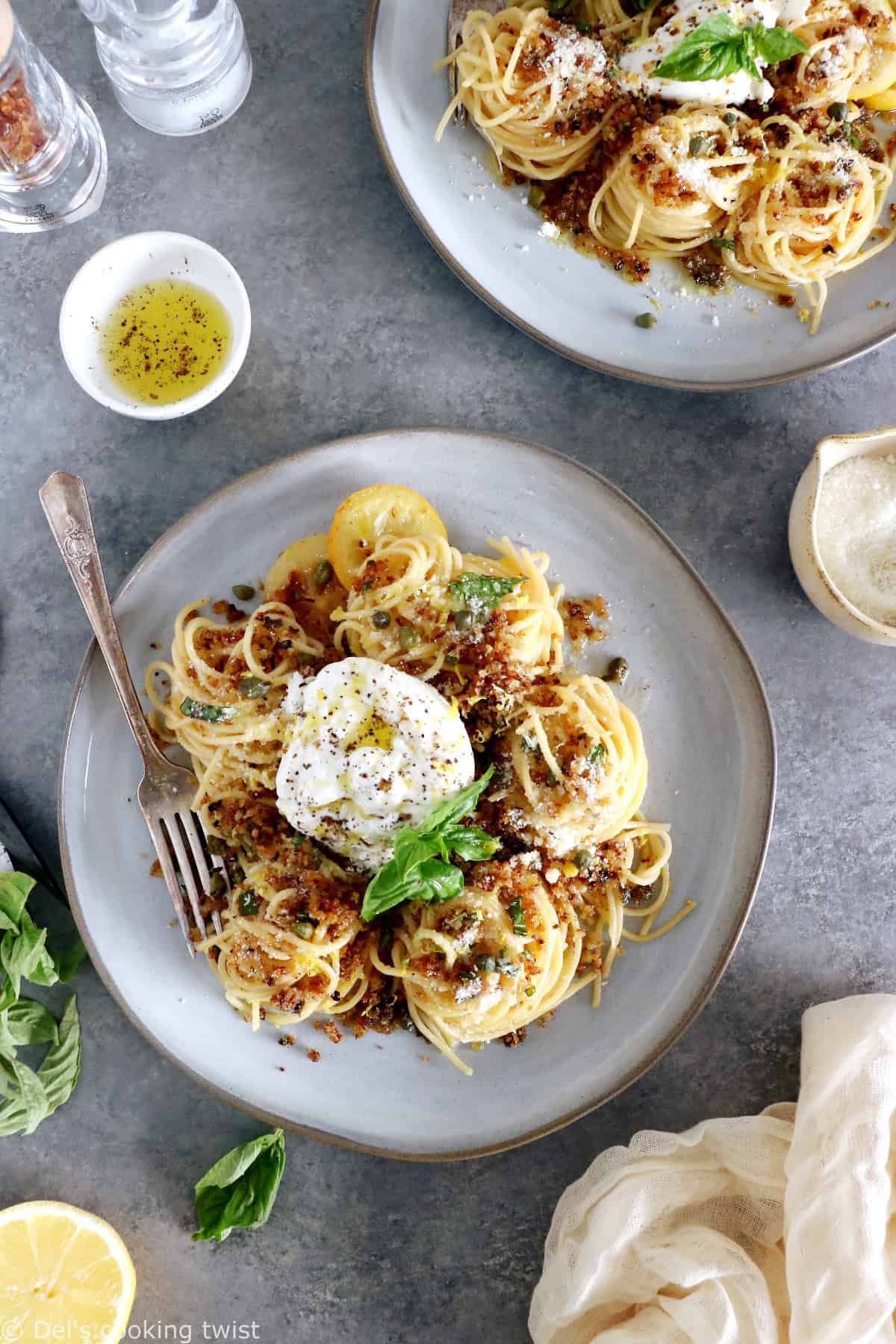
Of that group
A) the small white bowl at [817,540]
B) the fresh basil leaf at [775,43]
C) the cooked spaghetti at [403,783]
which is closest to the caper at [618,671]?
the cooked spaghetti at [403,783]

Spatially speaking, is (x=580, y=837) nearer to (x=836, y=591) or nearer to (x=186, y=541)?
(x=836, y=591)

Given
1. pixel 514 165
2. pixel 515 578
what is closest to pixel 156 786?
pixel 515 578

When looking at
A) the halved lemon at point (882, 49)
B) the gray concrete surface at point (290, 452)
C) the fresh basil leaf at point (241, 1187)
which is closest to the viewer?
the halved lemon at point (882, 49)

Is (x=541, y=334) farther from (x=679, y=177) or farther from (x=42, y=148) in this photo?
(x=42, y=148)

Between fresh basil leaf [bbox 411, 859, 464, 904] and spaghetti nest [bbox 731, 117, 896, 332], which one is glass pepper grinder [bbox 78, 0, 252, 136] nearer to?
spaghetti nest [bbox 731, 117, 896, 332]

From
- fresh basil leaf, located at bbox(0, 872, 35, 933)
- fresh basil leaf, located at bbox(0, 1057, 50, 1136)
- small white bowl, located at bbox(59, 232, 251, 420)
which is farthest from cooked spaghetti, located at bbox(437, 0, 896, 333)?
fresh basil leaf, located at bbox(0, 1057, 50, 1136)

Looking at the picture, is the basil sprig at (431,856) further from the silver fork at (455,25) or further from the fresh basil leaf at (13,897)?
the silver fork at (455,25)
